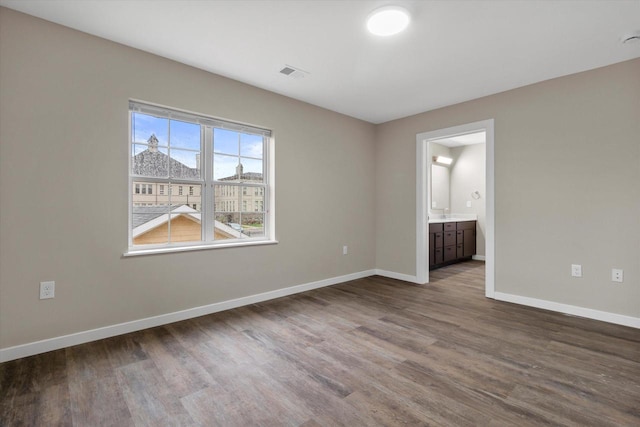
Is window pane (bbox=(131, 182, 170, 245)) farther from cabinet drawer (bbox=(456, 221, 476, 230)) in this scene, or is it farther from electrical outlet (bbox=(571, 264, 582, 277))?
cabinet drawer (bbox=(456, 221, 476, 230))

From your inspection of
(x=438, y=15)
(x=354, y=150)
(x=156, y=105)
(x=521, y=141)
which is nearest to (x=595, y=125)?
(x=521, y=141)

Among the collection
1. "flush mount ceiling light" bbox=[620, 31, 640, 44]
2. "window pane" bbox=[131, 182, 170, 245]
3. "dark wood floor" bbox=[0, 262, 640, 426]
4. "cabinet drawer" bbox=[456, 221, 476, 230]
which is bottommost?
"dark wood floor" bbox=[0, 262, 640, 426]

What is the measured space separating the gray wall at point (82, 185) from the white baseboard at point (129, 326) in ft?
0.16

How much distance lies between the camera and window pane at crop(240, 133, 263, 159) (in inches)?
137

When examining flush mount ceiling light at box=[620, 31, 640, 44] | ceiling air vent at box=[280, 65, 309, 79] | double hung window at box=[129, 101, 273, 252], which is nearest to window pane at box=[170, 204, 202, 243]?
double hung window at box=[129, 101, 273, 252]

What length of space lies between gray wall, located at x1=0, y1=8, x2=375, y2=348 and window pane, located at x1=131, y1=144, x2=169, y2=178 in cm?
17

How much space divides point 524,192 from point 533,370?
2.07 metres

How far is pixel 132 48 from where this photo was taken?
2646 millimetres

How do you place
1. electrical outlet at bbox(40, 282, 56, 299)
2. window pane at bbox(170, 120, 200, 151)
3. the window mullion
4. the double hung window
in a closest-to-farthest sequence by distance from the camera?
electrical outlet at bbox(40, 282, 56, 299), the double hung window, window pane at bbox(170, 120, 200, 151), the window mullion

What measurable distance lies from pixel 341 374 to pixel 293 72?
273 cm

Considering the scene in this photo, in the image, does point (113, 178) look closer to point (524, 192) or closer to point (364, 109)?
point (364, 109)

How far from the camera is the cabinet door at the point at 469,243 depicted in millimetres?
6086

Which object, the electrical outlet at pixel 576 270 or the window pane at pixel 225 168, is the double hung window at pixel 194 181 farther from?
the electrical outlet at pixel 576 270

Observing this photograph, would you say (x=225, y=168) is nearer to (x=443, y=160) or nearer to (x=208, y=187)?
(x=208, y=187)
